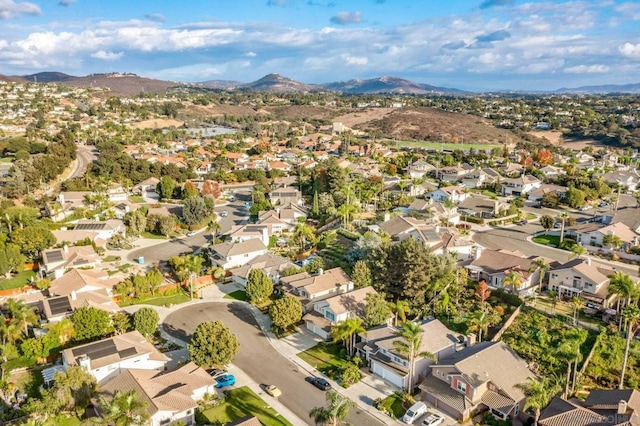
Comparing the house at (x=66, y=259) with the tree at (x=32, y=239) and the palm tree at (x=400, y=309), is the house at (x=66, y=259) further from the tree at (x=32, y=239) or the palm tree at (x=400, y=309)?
the palm tree at (x=400, y=309)

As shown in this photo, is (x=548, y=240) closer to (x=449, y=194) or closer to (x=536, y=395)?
(x=449, y=194)

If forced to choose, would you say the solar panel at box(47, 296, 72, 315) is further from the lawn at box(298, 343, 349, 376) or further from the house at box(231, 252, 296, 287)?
the lawn at box(298, 343, 349, 376)

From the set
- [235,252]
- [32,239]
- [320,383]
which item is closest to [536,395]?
[320,383]

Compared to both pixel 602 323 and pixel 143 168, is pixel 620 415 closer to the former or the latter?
pixel 602 323

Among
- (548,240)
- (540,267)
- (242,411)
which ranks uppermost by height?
(540,267)

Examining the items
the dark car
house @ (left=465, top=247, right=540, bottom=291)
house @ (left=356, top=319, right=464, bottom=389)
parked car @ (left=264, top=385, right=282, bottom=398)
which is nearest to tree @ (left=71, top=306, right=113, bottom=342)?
parked car @ (left=264, top=385, right=282, bottom=398)

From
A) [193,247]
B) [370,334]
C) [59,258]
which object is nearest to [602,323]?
[370,334]
